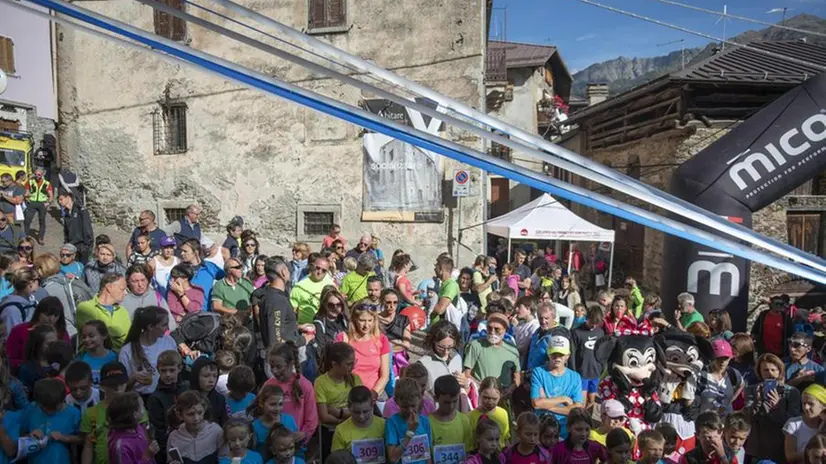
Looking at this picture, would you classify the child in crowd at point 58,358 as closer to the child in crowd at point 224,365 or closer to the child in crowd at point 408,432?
the child in crowd at point 224,365

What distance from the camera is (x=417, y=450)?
3615mm

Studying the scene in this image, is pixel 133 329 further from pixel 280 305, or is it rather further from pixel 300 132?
pixel 300 132

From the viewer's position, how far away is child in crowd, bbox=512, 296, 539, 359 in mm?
5719

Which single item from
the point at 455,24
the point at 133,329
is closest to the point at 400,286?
the point at 133,329

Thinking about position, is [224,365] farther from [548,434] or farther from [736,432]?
[736,432]

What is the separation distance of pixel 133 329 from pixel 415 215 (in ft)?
30.9

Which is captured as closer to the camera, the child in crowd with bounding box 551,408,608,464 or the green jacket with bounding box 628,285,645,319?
the child in crowd with bounding box 551,408,608,464

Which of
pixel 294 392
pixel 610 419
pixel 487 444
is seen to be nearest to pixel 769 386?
pixel 610 419

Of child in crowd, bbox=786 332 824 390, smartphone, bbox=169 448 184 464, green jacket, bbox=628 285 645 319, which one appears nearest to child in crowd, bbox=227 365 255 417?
smartphone, bbox=169 448 184 464

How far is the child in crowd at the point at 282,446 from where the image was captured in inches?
130

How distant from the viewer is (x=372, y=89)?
219 cm

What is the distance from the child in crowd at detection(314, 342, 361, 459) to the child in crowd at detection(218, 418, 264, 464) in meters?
0.81

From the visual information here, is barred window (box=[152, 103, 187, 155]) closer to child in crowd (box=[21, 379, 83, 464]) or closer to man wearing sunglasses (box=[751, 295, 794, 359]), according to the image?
child in crowd (box=[21, 379, 83, 464])

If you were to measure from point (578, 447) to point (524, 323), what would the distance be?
87.8 inches
